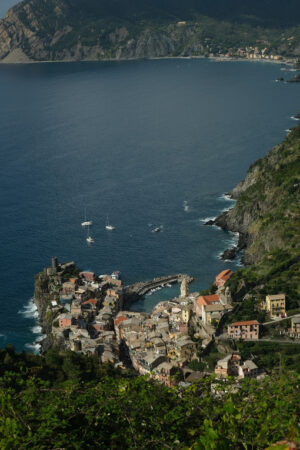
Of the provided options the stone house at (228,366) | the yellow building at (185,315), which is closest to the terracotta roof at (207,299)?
the yellow building at (185,315)

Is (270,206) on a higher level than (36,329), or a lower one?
higher

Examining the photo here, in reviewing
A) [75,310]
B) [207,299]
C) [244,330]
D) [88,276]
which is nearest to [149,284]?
[88,276]

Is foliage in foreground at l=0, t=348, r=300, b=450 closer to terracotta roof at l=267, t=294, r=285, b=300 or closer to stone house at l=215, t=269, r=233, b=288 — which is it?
terracotta roof at l=267, t=294, r=285, b=300

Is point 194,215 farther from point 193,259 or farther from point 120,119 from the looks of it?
point 120,119

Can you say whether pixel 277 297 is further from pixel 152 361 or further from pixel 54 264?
pixel 54 264

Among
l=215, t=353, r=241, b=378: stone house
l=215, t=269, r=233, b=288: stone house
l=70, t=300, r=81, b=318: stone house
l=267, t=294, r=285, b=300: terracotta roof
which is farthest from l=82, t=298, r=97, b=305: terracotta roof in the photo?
l=215, t=353, r=241, b=378: stone house

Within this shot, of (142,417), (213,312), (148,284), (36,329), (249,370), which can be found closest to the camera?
(142,417)

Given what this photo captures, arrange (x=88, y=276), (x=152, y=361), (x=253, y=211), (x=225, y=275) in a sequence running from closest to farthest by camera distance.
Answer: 1. (x=152, y=361)
2. (x=225, y=275)
3. (x=88, y=276)
4. (x=253, y=211)

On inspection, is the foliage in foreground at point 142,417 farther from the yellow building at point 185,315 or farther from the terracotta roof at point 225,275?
the terracotta roof at point 225,275
